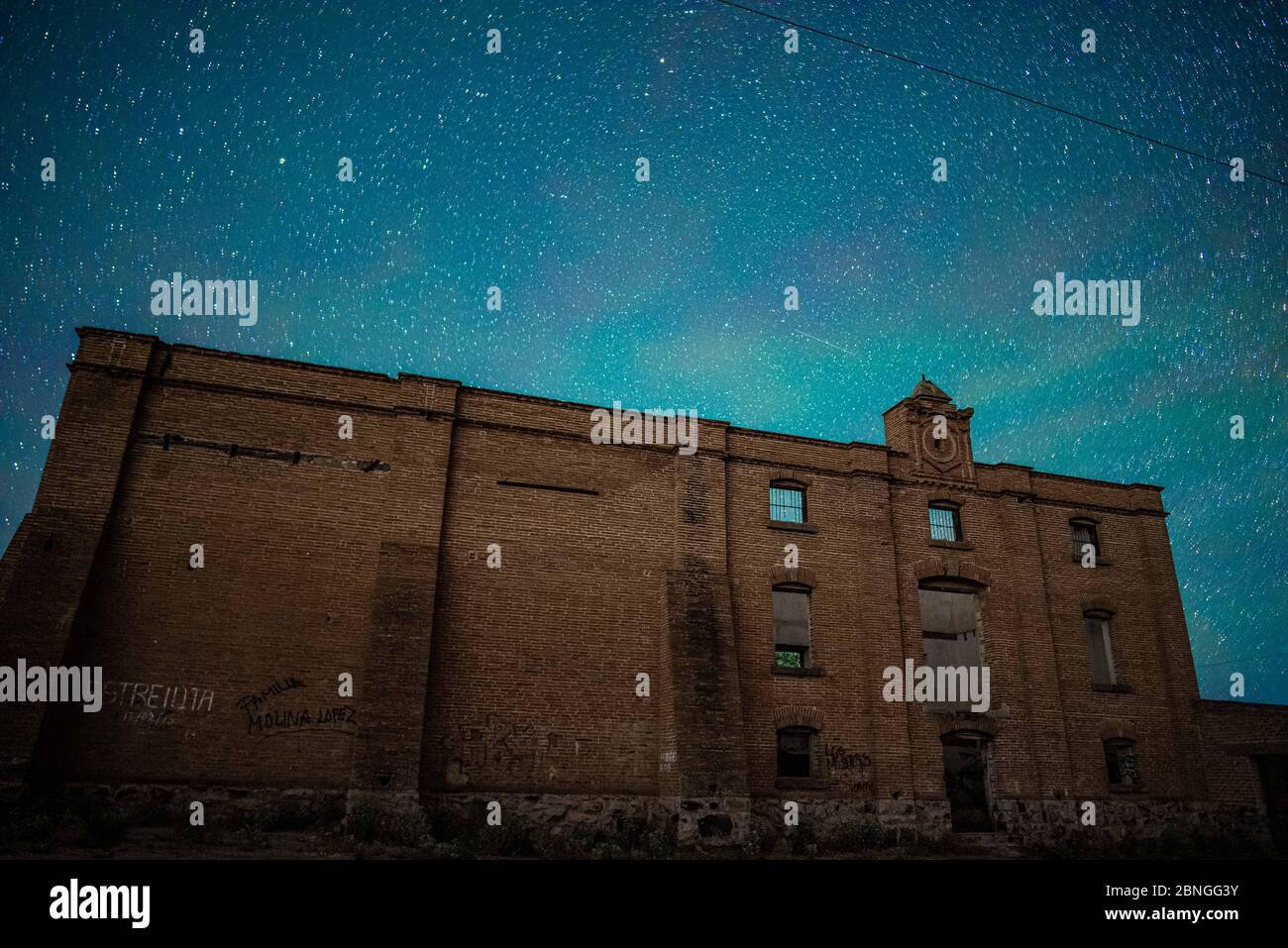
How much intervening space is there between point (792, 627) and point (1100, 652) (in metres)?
9.23

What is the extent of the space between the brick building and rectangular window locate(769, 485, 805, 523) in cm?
6

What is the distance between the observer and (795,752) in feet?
52.5

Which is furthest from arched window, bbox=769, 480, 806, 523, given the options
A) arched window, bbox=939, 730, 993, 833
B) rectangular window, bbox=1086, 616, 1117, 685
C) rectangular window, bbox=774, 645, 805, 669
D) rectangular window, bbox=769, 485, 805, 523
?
rectangular window, bbox=1086, 616, 1117, 685

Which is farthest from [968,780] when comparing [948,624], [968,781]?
[948,624]

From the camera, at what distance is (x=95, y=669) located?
12.4m

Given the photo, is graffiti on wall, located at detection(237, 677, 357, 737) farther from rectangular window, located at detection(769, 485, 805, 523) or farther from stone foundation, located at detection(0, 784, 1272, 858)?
rectangular window, located at detection(769, 485, 805, 523)

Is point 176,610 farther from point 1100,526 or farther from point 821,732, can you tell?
point 1100,526

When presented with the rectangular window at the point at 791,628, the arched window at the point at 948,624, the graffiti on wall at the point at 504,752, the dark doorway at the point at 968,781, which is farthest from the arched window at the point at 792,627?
the graffiti on wall at the point at 504,752

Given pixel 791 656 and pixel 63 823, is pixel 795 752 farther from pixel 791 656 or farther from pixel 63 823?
pixel 63 823

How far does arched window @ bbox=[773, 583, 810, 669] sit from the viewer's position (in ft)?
55.1

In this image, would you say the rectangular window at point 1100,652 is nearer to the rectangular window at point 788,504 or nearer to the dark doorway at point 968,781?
the dark doorway at point 968,781

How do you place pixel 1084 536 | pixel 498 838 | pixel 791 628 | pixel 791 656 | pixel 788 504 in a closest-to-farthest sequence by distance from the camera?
pixel 498 838 < pixel 791 628 < pixel 791 656 < pixel 788 504 < pixel 1084 536

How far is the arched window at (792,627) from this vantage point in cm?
1678

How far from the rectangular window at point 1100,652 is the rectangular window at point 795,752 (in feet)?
28.0
